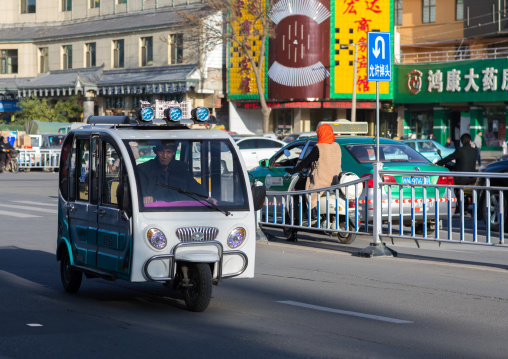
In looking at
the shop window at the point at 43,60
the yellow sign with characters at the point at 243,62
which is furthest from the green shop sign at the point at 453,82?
the shop window at the point at 43,60

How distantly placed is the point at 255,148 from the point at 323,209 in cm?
1897

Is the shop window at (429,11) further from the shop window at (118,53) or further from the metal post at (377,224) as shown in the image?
the metal post at (377,224)

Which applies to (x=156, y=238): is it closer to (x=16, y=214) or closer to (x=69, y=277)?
(x=69, y=277)

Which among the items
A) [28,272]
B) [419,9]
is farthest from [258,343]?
[419,9]

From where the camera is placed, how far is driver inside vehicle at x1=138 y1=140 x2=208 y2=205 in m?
8.17

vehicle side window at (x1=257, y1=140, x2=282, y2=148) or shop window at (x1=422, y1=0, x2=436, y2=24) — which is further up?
shop window at (x1=422, y1=0, x2=436, y2=24)

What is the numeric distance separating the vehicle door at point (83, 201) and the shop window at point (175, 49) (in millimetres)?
44839

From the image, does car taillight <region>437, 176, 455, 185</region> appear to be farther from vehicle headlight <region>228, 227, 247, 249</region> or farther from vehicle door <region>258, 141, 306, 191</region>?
vehicle headlight <region>228, 227, 247, 249</region>

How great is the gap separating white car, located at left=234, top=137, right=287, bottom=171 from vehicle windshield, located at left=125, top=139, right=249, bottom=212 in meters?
22.5

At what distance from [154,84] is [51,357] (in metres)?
49.1

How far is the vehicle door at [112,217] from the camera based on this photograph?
8.11 meters

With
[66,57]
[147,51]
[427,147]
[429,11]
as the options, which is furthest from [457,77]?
[66,57]

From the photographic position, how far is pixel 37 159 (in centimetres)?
4081

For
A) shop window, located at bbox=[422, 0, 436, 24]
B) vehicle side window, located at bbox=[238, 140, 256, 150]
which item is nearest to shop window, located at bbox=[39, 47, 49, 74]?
shop window, located at bbox=[422, 0, 436, 24]
